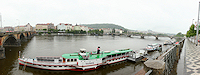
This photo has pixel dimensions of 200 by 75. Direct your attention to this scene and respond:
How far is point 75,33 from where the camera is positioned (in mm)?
124812

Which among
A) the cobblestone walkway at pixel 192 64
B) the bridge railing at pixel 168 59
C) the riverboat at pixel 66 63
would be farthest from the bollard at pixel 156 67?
the riverboat at pixel 66 63

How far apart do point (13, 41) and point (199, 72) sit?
47341mm

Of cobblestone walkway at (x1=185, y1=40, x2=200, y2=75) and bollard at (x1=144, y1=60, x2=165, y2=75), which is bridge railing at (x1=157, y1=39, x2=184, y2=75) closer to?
cobblestone walkway at (x1=185, y1=40, x2=200, y2=75)

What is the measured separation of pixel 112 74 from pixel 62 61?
773cm

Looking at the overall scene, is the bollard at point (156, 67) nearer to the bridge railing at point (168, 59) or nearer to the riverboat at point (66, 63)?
the bridge railing at point (168, 59)

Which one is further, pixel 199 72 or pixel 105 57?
pixel 105 57

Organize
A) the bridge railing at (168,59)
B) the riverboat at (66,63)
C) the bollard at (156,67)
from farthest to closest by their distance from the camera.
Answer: the riverboat at (66,63) → the bridge railing at (168,59) → the bollard at (156,67)

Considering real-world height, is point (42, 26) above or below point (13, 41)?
above

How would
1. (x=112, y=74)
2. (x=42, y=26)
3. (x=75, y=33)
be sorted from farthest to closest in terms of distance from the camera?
(x=42, y=26), (x=75, y=33), (x=112, y=74)

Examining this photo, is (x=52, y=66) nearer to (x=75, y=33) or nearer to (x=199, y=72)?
(x=199, y=72)

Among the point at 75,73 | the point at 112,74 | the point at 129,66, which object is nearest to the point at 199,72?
the point at 112,74

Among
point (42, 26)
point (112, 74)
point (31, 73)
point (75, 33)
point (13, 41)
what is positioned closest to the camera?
point (31, 73)

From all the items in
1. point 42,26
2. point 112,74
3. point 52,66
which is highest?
point 42,26

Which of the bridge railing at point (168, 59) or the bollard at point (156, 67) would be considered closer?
the bollard at point (156, 67)
